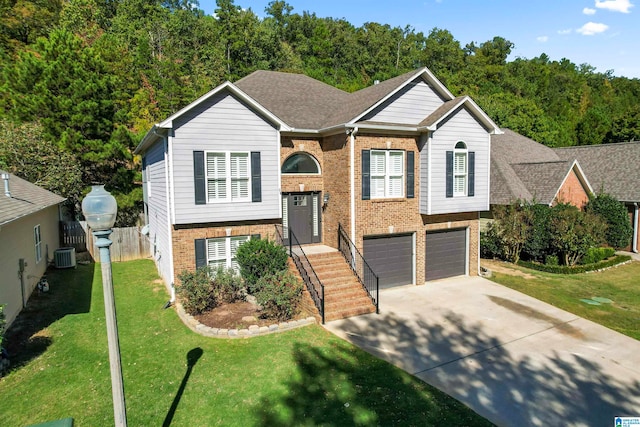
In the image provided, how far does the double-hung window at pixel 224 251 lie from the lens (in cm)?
1223

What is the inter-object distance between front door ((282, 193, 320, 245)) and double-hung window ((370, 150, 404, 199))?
2.38 metres

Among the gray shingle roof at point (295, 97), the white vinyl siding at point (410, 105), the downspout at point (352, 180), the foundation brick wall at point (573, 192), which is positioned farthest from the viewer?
the foundation brick wall at point (573, 192)

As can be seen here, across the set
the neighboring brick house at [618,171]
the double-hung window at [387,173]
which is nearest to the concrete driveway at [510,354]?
the double-hung window at [387,173]

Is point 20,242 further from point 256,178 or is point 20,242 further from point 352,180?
point 352,180

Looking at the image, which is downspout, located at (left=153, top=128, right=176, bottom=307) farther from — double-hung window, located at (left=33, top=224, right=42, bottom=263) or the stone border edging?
double-hung window, located at (left=33, top=224, right=42, bottom=263)

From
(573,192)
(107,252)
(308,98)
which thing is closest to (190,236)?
(107,252)

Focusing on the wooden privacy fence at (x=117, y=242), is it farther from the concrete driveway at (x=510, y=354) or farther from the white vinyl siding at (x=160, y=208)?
the concrete driveway at (x=510, y=354)

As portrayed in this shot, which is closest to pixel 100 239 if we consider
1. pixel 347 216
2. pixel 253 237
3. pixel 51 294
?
pixel 253 237

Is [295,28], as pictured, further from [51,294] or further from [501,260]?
[51,294]

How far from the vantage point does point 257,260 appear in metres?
11.4

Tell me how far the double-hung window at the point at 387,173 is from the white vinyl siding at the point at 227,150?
350 cm

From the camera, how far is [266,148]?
12.3 meters

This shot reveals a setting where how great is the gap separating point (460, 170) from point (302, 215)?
6.33 metres

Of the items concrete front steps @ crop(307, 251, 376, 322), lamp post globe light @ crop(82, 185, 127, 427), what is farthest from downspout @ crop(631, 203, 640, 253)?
lamp post globe light @ crop(82, 185, 127, 427)
